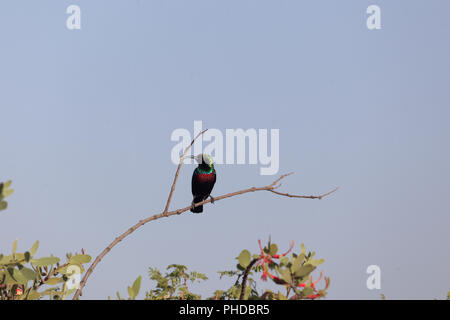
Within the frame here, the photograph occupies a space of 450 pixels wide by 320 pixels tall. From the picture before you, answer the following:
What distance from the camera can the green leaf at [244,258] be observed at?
5.93 feet

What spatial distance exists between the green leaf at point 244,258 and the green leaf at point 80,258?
88 centimetres

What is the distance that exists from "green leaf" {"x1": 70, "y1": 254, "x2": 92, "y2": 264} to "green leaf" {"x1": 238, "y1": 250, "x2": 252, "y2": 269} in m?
0.88

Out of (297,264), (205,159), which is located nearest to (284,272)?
(297,264)

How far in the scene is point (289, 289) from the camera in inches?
74.8

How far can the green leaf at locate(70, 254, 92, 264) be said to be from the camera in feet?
7.63

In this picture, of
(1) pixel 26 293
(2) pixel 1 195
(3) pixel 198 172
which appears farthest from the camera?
(3) pixel 198 172

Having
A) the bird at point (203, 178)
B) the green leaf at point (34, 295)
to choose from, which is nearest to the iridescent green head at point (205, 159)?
the bird at point (203, 178)

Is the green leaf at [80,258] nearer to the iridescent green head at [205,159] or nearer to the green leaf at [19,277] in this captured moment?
the green leaf at [19,277]

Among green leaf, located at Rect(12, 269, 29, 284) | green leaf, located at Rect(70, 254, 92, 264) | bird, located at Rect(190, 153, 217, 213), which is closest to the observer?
green leaf, located at Rect(12, 269, 29, 284)

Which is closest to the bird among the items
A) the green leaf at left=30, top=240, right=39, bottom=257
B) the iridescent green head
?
the iridescent green head

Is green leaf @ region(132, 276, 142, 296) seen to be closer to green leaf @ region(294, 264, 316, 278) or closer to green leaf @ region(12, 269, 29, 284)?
green leaf @ region(12, 269, 29, 284)
